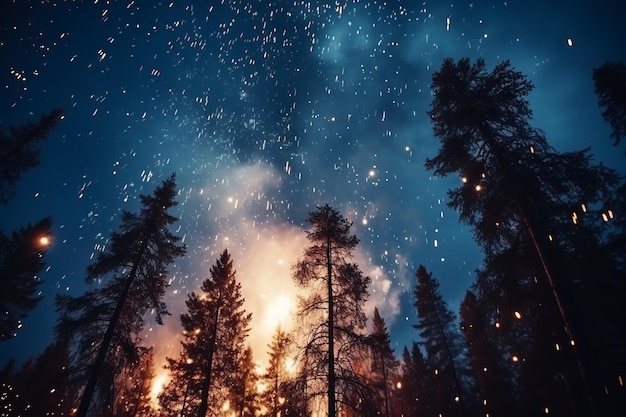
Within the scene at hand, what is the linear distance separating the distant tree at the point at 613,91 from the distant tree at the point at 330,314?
43.4ft

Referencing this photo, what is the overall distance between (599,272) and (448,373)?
20.9m

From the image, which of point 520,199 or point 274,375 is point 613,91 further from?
point 274,375

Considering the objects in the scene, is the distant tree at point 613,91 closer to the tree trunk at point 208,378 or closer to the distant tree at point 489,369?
the distant tree at point 489,369

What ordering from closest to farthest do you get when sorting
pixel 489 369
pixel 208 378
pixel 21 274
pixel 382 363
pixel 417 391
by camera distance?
pixel 208 378 < pixel 21 274 < pixel 489 369 < pixel 382 363 < pixel 417 391

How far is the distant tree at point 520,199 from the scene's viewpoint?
9.92 metres

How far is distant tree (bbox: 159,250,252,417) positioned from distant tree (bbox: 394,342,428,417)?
67.3ft

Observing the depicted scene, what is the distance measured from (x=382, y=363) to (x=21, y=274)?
3323 centimetres

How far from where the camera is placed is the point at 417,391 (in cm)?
3659

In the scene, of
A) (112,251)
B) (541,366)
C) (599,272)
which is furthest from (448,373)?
(112,251)

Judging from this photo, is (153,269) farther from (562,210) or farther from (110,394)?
(562,210)

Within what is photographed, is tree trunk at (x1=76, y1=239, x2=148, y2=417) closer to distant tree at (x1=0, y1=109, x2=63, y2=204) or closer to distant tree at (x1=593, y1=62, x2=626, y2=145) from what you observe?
distant tree at (x1=0, y1=109, x2=63, y2=204)

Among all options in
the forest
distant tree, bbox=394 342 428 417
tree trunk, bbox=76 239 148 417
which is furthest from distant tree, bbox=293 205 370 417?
distant tree, bbox=394 342 428 417

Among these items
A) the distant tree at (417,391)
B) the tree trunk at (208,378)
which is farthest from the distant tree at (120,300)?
A: the distant tree at (417,391)

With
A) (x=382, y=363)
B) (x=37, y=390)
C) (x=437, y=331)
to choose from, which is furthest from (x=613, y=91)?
(x=37, y=390)
